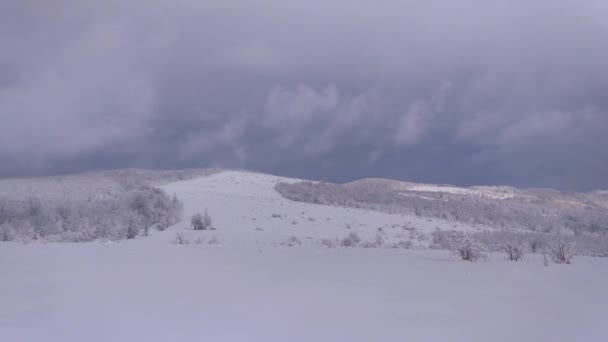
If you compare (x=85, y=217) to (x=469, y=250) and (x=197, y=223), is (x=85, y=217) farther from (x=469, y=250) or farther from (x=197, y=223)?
(x=469, y=250)

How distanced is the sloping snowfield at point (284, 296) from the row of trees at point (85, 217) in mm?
2510

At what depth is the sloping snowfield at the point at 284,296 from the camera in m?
5.65

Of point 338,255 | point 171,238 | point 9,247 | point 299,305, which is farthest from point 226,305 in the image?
point 171,238

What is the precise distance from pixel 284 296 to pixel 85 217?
41.9 ft

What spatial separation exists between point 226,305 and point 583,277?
6188mm

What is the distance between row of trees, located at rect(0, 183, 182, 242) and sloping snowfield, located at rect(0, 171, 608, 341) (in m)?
2.51

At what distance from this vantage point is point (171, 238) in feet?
50.6

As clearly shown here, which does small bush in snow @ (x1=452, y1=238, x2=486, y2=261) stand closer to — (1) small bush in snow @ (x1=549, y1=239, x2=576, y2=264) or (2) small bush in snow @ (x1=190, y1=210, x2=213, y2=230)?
(1) small bush in snow @ (x1=549, y1=239, x2=576, y2=264)

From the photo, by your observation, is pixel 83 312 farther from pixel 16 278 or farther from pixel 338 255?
pixel 338 255

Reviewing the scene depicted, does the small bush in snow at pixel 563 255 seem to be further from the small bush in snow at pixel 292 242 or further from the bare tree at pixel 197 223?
the bare tree at pixel 197 223

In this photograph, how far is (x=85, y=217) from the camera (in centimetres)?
1805

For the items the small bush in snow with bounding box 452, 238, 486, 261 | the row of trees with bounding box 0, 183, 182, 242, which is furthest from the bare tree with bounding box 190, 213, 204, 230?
the small bush in snow with bounding box 452, 238, 486, 261

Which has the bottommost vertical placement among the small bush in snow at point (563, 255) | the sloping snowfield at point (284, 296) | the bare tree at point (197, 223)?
the sloping snowfield at point (284, 296)

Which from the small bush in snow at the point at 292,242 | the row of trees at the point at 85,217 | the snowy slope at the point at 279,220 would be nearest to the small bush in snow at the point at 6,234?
the row of trees at the point at 85,217
